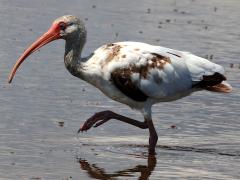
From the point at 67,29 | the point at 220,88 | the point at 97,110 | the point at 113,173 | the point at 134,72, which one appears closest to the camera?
the point at 113,173

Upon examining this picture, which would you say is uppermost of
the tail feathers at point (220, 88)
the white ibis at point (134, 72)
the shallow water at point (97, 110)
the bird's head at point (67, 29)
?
the bird's head at point (67, 29)

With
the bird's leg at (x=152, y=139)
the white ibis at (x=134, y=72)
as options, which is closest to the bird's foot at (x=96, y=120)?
the white ibis at (x=134, y=72)

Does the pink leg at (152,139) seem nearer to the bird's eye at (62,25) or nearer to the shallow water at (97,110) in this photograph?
the shallow water at (97,110)

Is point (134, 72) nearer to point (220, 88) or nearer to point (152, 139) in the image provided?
point (152, 139)

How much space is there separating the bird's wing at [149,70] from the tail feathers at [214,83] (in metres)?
0.06

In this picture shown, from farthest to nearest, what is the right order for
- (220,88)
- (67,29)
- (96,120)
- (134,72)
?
(220,88), (67,29), (134,72), (96,120)

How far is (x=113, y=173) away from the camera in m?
11.4

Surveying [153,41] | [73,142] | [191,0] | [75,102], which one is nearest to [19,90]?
[75,102]

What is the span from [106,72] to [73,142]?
987mm

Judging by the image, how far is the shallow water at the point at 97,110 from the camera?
38.2 ft

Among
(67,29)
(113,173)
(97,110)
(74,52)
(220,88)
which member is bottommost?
(97,110)

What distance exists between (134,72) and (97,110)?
1.90m

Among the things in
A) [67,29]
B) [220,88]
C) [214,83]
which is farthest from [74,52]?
[220,88]

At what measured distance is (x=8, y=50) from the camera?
17641mm
